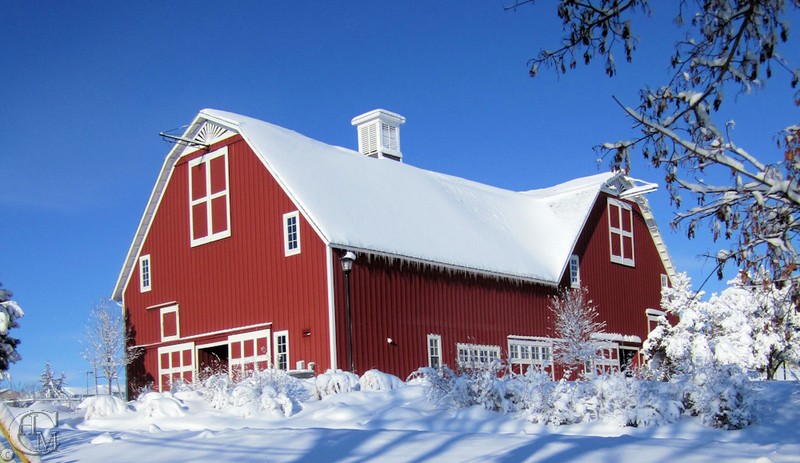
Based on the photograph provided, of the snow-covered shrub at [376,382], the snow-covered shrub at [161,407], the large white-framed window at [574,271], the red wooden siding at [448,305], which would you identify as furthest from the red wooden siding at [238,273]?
the large white-framed window at [574,271]

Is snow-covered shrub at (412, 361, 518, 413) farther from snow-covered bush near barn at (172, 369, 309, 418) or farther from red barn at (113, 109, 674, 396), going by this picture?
red barn at (113, 109, 674, 396)

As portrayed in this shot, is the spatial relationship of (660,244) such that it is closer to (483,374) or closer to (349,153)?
(349,153)

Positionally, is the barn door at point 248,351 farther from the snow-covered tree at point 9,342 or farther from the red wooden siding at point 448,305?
the snow-covered tree at point 9,342

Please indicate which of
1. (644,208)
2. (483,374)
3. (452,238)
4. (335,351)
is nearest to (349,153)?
(452,238)

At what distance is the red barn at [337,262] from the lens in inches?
892

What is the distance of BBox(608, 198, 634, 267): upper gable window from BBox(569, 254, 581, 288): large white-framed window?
7.79ft

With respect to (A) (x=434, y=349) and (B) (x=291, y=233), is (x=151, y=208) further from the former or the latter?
(A) (x=434, y=349)

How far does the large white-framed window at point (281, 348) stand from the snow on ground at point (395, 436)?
678 cm

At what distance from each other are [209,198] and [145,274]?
415 centimetres

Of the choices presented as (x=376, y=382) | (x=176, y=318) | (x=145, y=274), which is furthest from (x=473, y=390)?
(x=145, y=274)

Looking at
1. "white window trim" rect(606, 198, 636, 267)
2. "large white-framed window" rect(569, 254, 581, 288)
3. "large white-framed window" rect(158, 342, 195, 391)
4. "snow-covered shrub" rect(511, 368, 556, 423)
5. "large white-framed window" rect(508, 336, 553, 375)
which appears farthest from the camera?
"white window trim" rect(606, 198, 636, 267)

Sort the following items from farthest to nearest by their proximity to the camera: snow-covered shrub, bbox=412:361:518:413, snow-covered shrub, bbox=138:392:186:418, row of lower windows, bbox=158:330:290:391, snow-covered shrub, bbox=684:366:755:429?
row of lower windows, bbox=158:330:290:391 → snow-covered shrub, bbox=138:392:186:418 → snow-covered shrub, bbox=412:361:518:413 → snow-covered shrub, bbox=684:366:755:429

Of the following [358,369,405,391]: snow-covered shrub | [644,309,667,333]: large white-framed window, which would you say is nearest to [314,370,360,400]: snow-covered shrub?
[358,369,405,391]: snow-covered shrub

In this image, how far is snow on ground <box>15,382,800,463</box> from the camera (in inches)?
355
